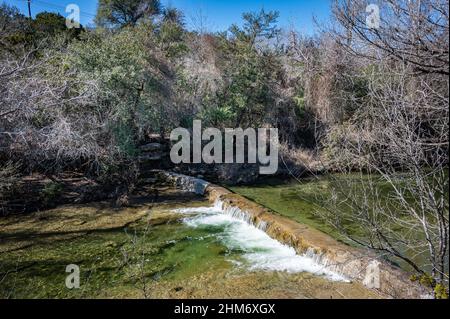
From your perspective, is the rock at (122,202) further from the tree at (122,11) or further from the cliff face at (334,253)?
the tree at (122,11)

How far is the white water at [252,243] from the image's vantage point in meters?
5.57

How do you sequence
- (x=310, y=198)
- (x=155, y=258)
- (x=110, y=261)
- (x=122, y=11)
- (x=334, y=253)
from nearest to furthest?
(x=334, y=253), (x=110, y=261), (x=155, y=258), (x=310, y=198), (x=122, y=11)

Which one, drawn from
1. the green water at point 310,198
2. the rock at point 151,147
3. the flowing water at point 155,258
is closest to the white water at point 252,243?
the flowing water at point 155,258

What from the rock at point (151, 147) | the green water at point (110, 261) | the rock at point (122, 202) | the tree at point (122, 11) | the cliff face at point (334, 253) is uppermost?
the tree at point (122, 11)

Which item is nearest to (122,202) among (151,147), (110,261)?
(110,261)

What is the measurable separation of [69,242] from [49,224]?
1.30m

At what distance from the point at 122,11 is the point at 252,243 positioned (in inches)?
871

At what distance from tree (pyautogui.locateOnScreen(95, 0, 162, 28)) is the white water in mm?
19034

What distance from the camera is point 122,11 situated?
24.0m

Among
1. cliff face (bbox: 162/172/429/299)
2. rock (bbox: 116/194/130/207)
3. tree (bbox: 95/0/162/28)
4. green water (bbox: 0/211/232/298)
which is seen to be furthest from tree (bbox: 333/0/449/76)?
tree (bbox: 95/0/162/28)

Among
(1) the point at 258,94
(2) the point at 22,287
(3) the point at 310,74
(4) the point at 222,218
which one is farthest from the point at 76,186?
(3) the point at 310,74

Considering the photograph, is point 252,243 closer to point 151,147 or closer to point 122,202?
point 122,202

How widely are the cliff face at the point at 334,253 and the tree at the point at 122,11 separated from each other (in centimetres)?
1962
